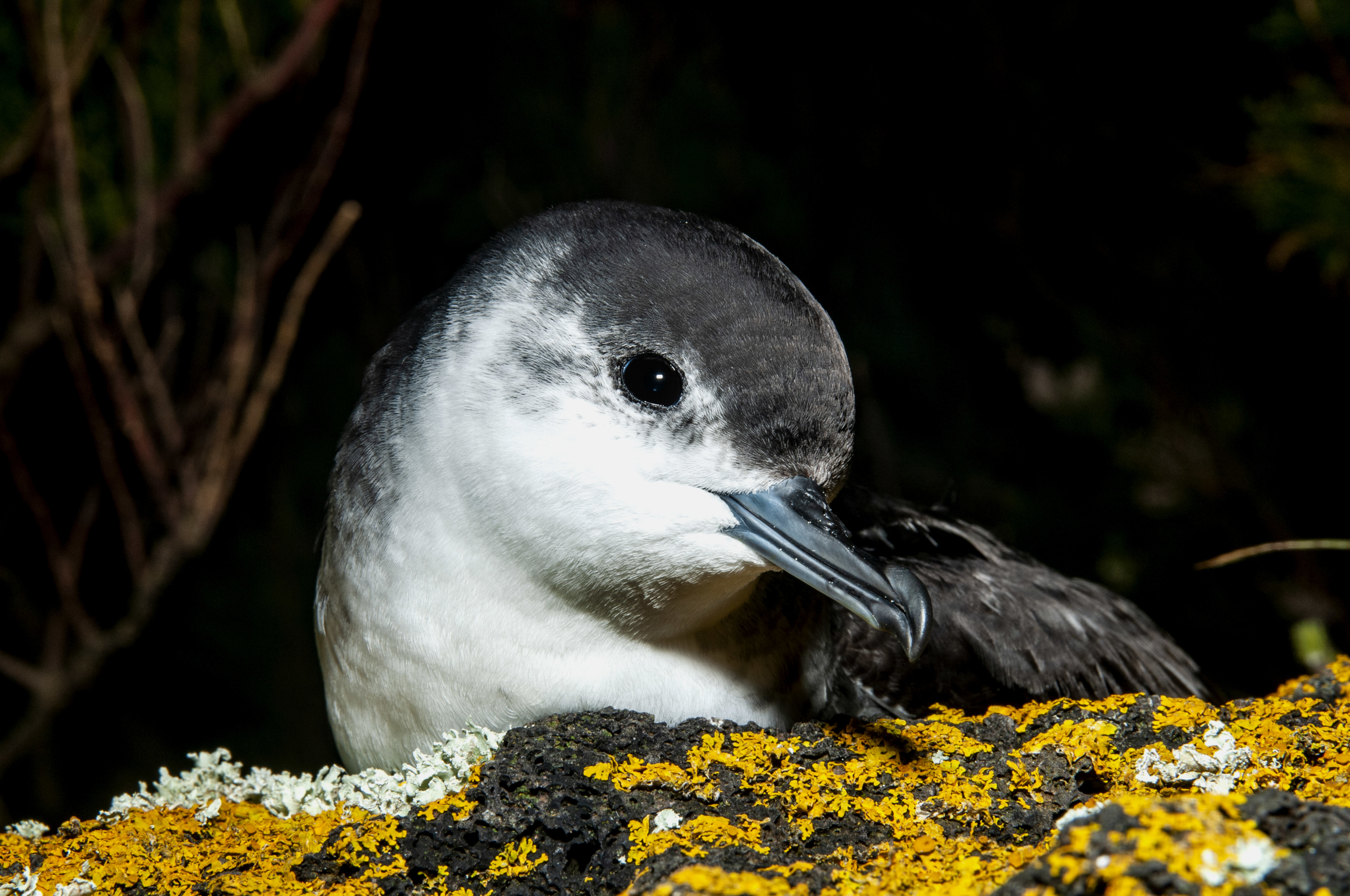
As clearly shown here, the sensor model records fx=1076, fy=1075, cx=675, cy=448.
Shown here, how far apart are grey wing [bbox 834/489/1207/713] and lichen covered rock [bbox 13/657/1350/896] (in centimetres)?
59

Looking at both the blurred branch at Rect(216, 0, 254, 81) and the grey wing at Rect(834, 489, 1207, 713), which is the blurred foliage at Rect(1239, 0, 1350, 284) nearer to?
the grey wing at Rect(834, 489, 1207, 713)

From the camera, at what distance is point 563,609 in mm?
1970

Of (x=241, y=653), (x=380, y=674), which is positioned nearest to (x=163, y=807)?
(x=380, y=674)

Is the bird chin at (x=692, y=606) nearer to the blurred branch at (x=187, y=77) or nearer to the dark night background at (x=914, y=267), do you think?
the blurred branch at (x=187, y=77)

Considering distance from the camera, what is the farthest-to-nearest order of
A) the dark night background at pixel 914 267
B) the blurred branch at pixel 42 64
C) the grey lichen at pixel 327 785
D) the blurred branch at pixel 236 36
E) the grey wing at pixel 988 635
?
the dark night background at pixel 914 267
the blurred branch at pixel 236 36
the blurred branch at pixel 42 64
the grey wing at pixel 988 635
the grey lichen at pixel 327 785

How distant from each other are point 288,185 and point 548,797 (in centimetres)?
331

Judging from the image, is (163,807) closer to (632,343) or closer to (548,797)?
(548,797)

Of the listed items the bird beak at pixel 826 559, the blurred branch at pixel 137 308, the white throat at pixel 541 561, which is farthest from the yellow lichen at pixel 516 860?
the blurred branch at pixel 137 308

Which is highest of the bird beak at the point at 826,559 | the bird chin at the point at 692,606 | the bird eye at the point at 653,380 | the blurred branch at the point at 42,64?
the blurred branch at the point at 42,64

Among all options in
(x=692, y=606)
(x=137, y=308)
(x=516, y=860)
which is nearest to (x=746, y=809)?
(x=516, y=860)

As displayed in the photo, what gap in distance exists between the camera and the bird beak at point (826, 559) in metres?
1.78

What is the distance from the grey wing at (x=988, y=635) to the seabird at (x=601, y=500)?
0.21 meters

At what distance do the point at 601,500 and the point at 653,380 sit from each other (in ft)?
0.78

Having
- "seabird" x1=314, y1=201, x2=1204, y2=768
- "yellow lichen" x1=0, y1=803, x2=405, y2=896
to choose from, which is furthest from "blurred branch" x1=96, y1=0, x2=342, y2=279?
"yellow lichen" x1=0, y1=803, x2=405, y2=896
